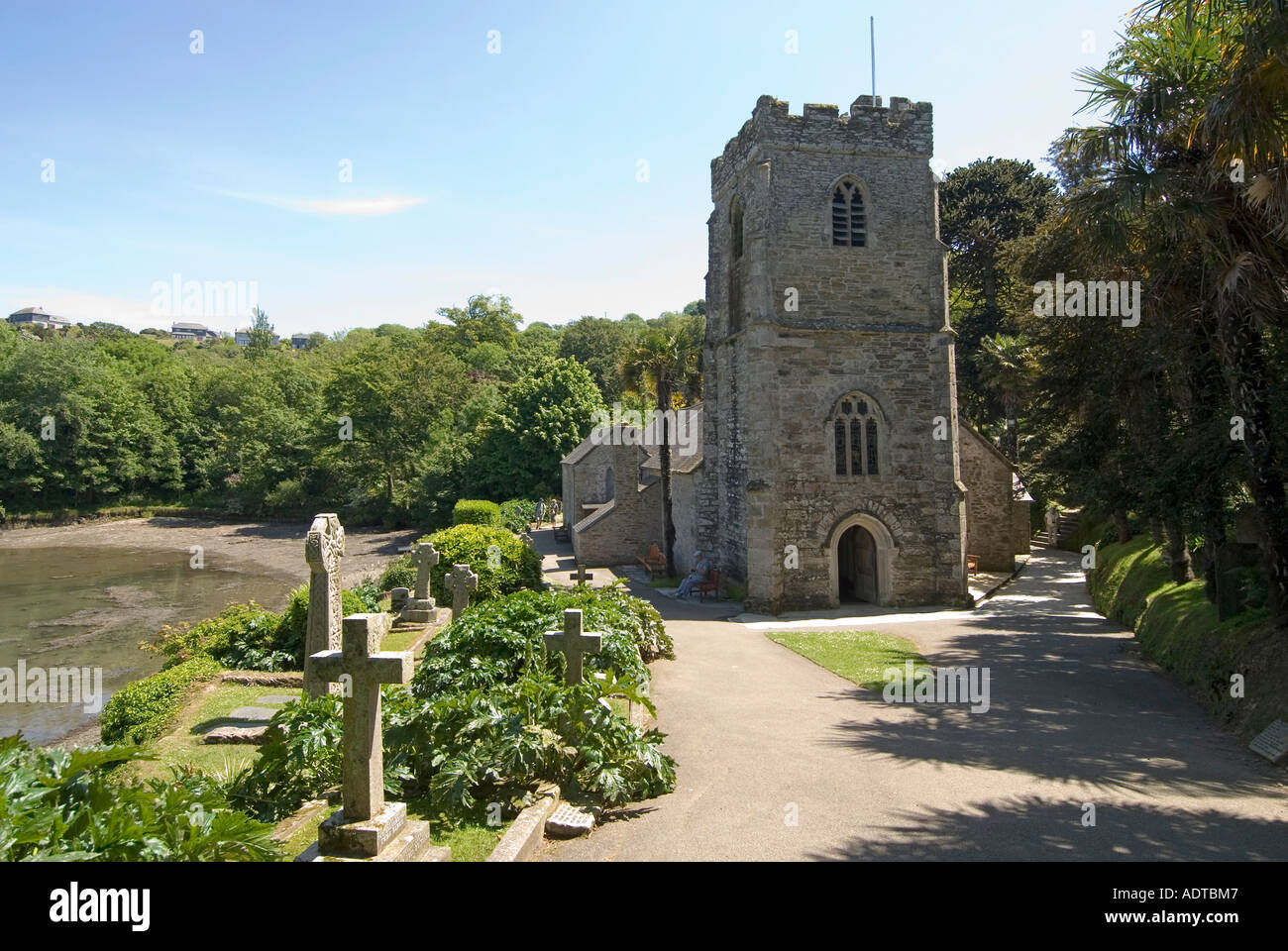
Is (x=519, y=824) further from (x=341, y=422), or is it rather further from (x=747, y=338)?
(x=341, y=422)

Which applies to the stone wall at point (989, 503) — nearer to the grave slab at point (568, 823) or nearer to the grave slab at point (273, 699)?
the grave slab at point (273, 699)

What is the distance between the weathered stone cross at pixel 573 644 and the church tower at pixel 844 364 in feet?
42.2

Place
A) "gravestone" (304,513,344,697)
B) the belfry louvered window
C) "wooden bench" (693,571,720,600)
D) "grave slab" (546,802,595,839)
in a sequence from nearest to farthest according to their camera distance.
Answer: "grave slab" (546,802,595,839) < "gravestone" (304,513,344,697) < the belfry louvered window < "wooden bench" (693,571,720,600)

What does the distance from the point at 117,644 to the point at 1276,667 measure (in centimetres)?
2769

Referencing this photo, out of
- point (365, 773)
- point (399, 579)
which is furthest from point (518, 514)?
point (365, 773)

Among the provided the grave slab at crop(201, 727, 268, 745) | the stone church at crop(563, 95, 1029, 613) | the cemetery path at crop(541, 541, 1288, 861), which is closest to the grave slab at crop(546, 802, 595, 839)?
the cemetery path at crop(541, 541, 1288, 861)

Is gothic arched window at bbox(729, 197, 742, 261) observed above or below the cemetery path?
above

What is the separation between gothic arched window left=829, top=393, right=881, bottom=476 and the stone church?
0.13ft

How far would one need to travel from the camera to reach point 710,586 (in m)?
24.5

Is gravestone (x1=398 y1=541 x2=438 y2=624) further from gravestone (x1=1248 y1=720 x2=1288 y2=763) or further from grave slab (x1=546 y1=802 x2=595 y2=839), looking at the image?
gravestone (x1=1248 y1=720 x2=1288 y2=763)

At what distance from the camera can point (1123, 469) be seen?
50.6ft

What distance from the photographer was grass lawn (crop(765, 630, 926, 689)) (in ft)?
50.8

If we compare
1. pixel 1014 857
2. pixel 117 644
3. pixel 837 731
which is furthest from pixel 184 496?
pixel 1014 857

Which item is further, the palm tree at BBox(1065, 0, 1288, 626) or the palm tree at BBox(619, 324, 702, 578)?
the palm tree at BBox(619, 324, 702, 578)
